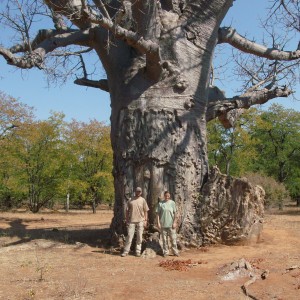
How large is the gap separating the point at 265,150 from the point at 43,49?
28571mm

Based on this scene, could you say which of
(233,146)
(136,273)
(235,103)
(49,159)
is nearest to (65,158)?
(49,159)

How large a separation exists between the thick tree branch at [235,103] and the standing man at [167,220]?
2611 millimetres

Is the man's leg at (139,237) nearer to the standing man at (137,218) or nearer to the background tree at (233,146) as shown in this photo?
the standing man at (137,218)

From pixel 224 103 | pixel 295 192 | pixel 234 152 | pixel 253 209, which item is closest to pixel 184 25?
pixel 224 103

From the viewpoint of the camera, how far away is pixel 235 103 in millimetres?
9648

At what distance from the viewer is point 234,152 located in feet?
90.9

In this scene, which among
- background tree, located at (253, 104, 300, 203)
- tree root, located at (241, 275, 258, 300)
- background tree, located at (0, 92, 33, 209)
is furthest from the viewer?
background tree, located at (253, 104, 300, 203)

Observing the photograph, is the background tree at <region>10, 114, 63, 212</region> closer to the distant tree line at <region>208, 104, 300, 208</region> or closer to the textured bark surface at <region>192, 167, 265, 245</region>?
the distant tree line at <region>208, 104, 300, 208</region>

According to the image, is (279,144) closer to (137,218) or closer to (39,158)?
(39,158)

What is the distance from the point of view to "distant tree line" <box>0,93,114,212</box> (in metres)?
20.8

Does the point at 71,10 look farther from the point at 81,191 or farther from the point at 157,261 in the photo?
the point at 81,191

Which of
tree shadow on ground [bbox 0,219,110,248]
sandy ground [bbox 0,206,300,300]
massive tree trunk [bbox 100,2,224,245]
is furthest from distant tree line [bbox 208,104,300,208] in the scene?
sandy ground [bbox 0,206,300,300]

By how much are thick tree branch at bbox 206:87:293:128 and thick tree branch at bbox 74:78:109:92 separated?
8.43 feet

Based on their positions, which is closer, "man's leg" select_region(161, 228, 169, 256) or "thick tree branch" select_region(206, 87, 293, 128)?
"man's leg" select_region(161, 228, 169, 256)
